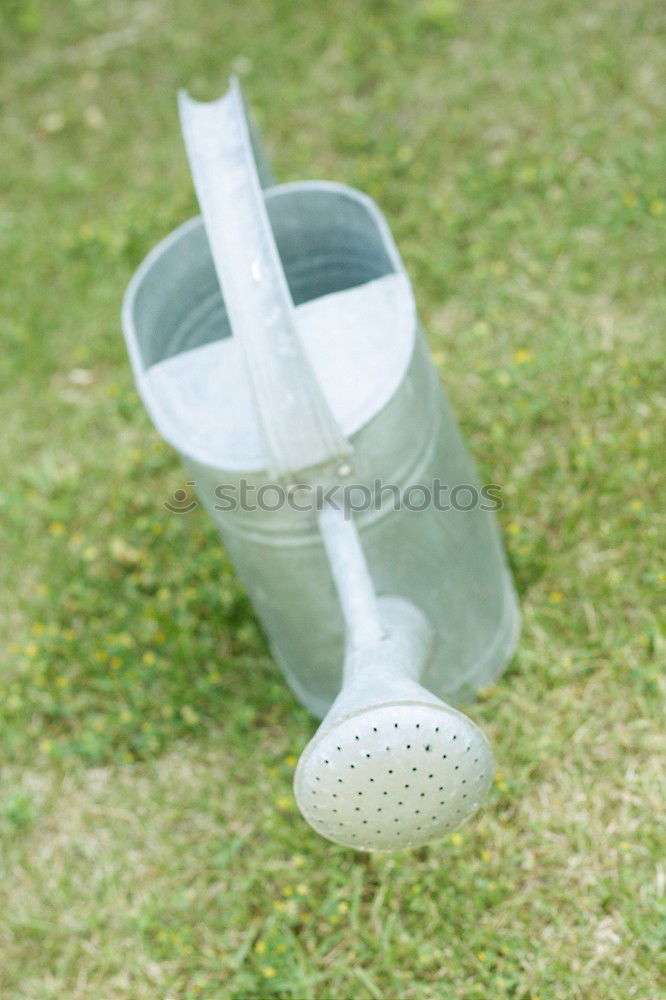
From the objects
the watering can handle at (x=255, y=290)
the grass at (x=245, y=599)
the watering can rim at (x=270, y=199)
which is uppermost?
the watering can handle at (x=255, y=290)

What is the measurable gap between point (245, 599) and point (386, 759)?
3.43ft

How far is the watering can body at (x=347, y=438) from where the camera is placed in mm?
1625

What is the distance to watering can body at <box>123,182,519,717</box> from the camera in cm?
162

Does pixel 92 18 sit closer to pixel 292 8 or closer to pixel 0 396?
pixel 292 8

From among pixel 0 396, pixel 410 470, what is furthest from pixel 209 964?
pixel 0 396

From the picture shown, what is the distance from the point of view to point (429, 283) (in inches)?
111

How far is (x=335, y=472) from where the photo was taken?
5.11ft

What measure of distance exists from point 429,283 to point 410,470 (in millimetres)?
1235

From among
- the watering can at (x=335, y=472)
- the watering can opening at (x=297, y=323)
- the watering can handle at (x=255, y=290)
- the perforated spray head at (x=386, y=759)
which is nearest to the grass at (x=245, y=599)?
the watering can at (x=335, y=472)

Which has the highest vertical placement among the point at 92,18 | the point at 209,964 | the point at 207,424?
the point at 207,424

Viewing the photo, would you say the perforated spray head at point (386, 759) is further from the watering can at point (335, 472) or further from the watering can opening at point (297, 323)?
the watering can opening at point (297, 323)

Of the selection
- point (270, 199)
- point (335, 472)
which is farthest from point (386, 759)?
point (270, 199)

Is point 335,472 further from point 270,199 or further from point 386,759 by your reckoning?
point 270,199

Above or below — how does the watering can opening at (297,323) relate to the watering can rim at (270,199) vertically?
below
